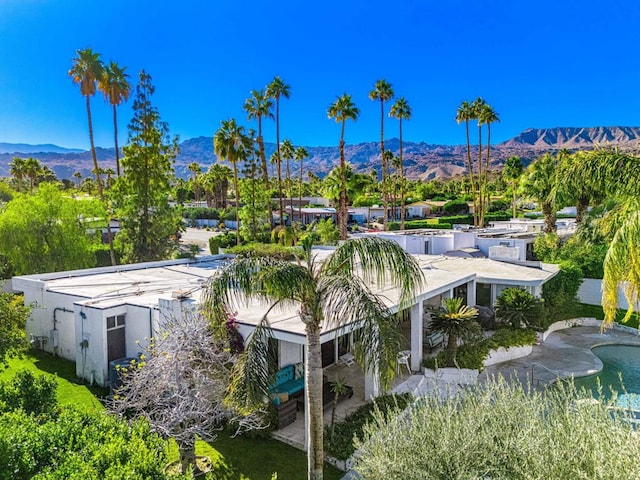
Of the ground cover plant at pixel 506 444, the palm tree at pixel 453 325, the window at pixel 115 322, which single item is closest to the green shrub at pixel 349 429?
the ground cover plant at pixel 506 444

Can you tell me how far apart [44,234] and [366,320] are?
23.0 m

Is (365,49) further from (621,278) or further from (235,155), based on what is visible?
(621,278)

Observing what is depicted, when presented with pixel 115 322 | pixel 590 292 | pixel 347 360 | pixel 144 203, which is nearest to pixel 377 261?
pixel 347 360

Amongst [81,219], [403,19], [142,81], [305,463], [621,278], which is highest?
[403,19]

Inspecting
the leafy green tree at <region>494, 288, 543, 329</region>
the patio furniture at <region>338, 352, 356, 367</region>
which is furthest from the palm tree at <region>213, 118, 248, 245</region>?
the leafy green tree at <region>494, 288, 543, 329</region>

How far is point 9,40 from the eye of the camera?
1469 inches

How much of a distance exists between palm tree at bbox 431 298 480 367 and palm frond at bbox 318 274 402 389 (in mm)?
7389

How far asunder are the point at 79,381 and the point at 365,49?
59.2 m

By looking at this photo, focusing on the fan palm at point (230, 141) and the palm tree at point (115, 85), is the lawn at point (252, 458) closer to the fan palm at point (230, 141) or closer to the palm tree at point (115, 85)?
the fan palm at point (230, 141)

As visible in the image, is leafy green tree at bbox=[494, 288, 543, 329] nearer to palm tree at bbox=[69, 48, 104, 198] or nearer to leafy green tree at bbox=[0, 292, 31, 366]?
leafy green tree at bbox=[0, 292, 31, 366]

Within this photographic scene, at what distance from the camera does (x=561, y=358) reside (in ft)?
61.0

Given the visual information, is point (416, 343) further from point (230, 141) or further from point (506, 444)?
point (230, 141)

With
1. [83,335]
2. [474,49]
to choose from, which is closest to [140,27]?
[83,335]

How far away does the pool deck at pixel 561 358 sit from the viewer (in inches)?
650
